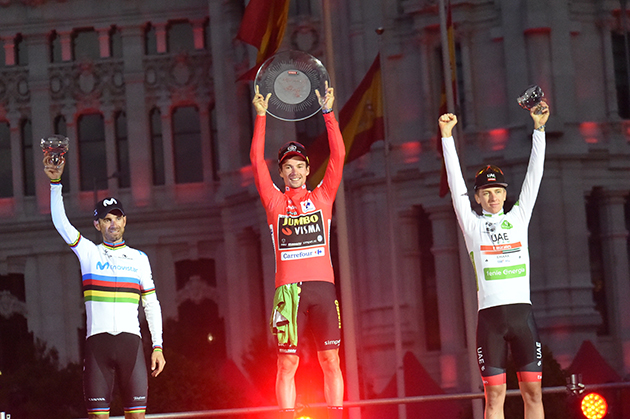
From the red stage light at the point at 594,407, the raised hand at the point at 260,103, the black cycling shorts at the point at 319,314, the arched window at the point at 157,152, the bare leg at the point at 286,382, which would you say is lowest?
the red stage light at the point at 594,407

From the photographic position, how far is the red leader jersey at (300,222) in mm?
8883

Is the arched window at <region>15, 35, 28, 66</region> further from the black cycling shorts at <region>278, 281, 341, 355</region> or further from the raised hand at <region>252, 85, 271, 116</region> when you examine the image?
the black cycling shorts at <region>278, 281, 341, 355</region>

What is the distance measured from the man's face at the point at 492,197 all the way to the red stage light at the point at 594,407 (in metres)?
1.94

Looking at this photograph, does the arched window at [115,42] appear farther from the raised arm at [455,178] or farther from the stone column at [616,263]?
the raised arm at [455,178]

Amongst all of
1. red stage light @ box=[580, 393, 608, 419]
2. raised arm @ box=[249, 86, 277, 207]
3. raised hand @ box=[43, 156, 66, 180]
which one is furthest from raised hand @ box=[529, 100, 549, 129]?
raised hand @ box=[43, 156, 66, 180]

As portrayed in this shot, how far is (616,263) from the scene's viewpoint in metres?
30.6

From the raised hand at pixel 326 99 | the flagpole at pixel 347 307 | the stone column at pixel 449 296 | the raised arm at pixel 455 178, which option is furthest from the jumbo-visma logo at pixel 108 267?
the stone column at pixel 449 296

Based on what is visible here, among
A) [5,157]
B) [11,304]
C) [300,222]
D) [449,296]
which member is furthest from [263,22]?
[5,157]

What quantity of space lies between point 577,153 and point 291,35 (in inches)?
401

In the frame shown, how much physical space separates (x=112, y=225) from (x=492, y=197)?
124 inches

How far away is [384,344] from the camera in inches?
1250

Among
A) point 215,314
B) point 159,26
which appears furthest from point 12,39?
point 215,314

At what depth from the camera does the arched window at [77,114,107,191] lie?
43.2m

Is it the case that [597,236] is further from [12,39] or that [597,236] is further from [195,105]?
[12,39]
